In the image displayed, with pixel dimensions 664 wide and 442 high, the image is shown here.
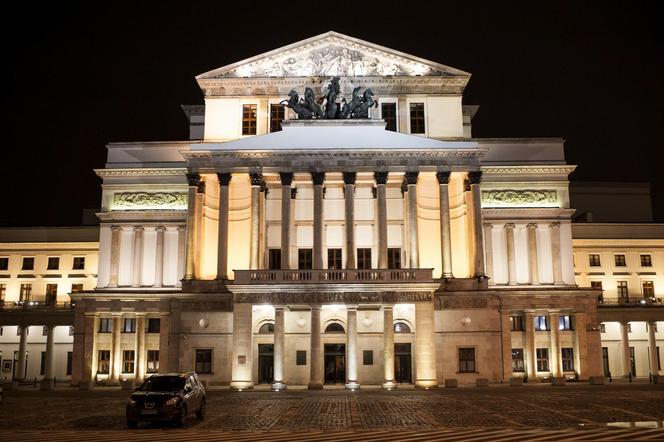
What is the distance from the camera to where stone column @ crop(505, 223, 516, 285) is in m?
63.8

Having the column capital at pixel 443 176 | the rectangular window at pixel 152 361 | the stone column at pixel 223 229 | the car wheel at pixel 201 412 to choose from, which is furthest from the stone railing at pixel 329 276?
the car wheel at pixel 201 412

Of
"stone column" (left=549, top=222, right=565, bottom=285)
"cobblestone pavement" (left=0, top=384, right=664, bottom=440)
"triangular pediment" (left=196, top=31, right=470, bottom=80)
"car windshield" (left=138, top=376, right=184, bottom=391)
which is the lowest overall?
"cobblestone pavement" (left=0, top=384, right=664, bottom=440)

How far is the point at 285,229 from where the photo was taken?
58.9 meters

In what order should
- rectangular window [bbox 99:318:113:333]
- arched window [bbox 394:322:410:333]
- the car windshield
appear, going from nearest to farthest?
the car windshield, arched window [bbox 394:322:410:333], rectangular window [bbox 99:318:113:333]

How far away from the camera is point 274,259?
64.0 metres

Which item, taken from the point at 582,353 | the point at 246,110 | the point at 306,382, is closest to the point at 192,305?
the point at 306,382

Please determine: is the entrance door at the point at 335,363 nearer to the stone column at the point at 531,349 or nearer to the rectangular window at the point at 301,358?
the rectangular window at the point at 301,358

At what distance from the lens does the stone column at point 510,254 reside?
63844 millimetres

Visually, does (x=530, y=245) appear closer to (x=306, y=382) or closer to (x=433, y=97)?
(x=433, y=97)

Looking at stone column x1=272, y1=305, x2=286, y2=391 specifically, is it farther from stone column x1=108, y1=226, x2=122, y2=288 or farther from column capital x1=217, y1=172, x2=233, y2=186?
stone column x1=108, y1=226, x2=122, y2=288

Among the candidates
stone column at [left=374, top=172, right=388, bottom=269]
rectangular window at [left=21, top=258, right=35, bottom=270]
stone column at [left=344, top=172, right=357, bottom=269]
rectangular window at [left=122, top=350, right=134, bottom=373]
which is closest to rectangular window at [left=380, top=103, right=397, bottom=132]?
stone column at [left=374, top=172, right=388, bottom=269]

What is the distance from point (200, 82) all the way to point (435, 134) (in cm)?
2130

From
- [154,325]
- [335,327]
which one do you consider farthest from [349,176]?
[154,325]

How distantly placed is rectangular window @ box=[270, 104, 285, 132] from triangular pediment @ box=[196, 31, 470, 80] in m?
2.87
